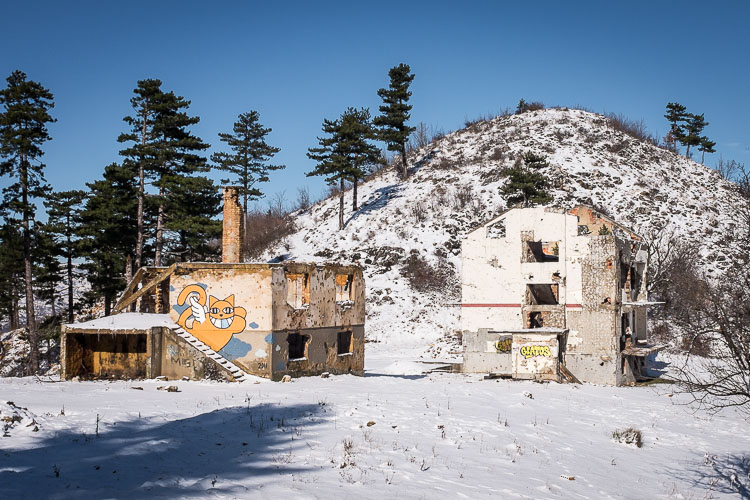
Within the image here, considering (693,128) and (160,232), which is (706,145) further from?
(160,232)

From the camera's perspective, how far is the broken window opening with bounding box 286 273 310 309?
28797 millimetres

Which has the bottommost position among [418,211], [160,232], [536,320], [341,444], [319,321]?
[341,444]

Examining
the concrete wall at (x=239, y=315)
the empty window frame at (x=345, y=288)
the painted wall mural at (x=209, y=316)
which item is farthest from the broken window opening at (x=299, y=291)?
the empty window frame at (x=345, y=288)

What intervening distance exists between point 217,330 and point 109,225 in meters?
20.5

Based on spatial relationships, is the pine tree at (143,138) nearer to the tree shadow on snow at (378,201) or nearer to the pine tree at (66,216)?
the pine tree at (66,216)

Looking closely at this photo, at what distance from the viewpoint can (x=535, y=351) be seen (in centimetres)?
3591

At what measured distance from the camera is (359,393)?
915 inches

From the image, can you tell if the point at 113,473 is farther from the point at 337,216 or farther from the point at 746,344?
the point at 337,216

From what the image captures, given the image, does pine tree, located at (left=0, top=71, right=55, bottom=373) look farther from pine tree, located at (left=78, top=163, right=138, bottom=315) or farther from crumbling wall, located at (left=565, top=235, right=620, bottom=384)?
crumbling wall, located at (left=565, top=235, right=620, bottom=384)

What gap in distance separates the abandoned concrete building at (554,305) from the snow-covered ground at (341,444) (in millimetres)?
10685

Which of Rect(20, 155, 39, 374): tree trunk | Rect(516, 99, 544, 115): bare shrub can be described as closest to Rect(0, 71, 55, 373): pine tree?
Rect(20, 155, 39, 374): tree trunk

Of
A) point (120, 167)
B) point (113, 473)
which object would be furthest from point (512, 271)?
point (113, 473)

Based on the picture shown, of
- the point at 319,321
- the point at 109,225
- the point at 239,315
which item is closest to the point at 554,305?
the point at 319,321

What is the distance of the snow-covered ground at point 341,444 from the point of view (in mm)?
11781
